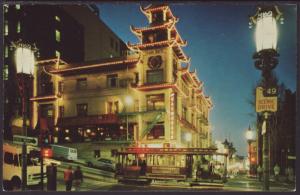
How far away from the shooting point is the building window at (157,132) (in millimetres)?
26681

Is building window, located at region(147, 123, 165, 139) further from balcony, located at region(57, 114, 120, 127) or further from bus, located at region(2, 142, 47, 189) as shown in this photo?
bus, located at region(2, 142, 47, 189)

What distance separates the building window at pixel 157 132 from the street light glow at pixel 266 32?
14.5m

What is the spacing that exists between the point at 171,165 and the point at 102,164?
5.12m

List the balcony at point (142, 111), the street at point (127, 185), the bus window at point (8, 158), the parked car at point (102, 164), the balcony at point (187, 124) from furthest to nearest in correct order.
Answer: the balcony at point (187, 124) < the balcony at point (142, 111) < the parked car at point (102, 164) < the street at point (127, 185) < the bus window at point (8, 158)

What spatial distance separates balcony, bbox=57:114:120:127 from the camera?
26.6 m

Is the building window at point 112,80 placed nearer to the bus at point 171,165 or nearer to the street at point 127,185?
the street at point 127,185

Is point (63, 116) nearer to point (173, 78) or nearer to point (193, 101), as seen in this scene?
point (173, 78)

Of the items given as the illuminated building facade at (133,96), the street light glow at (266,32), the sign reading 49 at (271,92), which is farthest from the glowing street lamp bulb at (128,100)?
the sign reading 49 at (271,92)

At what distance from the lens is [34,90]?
26.9 m

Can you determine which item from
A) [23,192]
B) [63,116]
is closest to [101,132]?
[63,116]

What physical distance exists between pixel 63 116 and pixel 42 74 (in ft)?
9.83

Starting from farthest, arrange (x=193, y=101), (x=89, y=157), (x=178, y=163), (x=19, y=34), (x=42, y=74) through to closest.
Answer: (x=193, y=101) < (x=19, y=34) < (x=42, y=74) < (x=89, y=157) < (x=178, y=163)

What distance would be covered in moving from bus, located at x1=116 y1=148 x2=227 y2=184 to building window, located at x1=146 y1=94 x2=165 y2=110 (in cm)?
473

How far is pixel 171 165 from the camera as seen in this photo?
73.1ft
